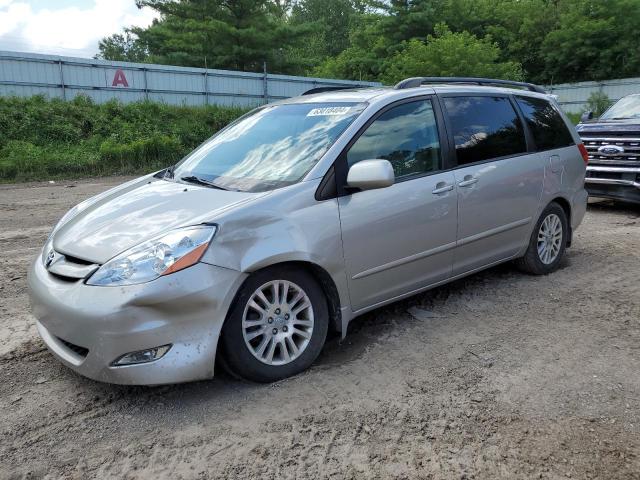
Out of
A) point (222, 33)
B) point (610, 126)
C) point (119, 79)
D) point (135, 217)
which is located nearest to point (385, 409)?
point (135, 217)

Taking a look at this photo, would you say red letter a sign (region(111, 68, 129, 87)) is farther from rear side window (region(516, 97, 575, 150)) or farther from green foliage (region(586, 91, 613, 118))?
green foliage (region(586, 91, 613, 118))

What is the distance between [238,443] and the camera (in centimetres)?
267

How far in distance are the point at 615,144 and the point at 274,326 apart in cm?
754

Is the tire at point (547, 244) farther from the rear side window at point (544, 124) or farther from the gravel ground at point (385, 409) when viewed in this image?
the gravel ground at point (385, 409)

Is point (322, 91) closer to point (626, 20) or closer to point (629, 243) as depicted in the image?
point (629, 243)

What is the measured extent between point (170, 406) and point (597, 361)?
2.64 meters

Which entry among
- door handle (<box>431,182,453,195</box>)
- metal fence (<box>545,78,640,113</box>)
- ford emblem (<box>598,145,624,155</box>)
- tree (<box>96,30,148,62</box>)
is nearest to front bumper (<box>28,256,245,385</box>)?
door handle (<box>431,182,453,195</box>)

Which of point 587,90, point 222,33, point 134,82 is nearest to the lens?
point 134,82

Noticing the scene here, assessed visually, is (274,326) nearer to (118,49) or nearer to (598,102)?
(598,102)

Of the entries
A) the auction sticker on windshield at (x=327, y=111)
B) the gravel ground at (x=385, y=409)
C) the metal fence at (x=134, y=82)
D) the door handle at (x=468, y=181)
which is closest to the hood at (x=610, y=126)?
the gravel ground at (x=385, y=409)

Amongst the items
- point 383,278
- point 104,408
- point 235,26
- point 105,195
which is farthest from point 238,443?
point 235,26

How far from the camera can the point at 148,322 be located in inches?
109

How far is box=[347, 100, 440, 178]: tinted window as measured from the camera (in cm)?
373

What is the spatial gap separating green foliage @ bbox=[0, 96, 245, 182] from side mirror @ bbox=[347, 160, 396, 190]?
1311 cm
